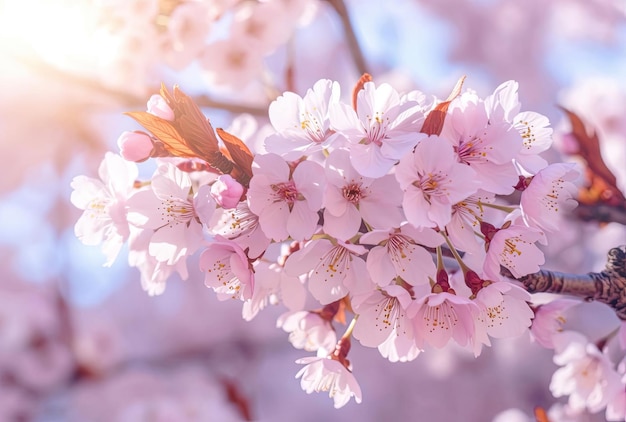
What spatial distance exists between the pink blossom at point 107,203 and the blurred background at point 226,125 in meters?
0.31

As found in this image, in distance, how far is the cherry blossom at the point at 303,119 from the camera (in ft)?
2.27

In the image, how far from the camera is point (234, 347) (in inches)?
205

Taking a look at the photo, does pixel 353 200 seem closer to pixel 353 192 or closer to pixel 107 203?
pixel 353 192

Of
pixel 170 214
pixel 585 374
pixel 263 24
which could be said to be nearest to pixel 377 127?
pixel 170 214

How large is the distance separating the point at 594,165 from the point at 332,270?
2.59ft

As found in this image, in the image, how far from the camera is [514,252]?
2.29 ft

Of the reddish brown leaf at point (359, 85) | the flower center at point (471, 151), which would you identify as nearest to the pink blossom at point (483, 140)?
the flower center at point (471, 151)

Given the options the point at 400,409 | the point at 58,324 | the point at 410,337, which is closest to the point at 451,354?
the point at 400,409

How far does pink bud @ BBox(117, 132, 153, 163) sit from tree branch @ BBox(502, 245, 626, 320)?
48cm

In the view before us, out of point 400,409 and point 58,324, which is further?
point 400,409

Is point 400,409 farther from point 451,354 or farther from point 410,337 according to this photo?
point 410,337

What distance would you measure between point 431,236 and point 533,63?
223 inches

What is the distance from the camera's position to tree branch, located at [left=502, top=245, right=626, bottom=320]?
77 cm

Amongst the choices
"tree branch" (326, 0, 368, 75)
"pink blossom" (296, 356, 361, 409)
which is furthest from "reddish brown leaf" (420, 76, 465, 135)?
"tree branch" (326, 0, 368, 75)
